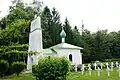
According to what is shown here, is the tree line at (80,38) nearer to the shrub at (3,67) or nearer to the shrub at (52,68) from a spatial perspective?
the shrub at (3,67)

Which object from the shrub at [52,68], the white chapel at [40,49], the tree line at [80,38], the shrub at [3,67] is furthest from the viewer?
the tree line at [80,38]

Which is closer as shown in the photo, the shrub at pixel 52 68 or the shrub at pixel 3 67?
the shrub at pixel 52 68

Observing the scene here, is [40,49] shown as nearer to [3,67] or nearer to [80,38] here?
[3,67]

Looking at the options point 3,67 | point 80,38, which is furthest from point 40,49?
point 80,38

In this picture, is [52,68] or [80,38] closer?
[52,68]

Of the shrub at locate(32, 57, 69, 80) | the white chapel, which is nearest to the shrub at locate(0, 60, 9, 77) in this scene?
the white chapel

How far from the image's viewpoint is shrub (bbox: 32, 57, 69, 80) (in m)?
15.5

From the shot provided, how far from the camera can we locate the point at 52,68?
51.0 ft

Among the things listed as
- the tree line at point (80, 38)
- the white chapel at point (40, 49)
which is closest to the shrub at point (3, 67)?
the white chapel at point (40, 49)

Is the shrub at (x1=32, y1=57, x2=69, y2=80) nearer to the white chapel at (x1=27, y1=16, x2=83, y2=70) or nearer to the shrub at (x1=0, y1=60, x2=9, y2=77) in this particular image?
the shrub at (x1=0, y1=60, x2=9, y2=77)

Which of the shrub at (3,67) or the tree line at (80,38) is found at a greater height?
the tree line at (80,38)

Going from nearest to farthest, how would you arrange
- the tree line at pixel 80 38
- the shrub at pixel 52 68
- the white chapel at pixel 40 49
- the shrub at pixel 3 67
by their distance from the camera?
the shrub at pixel 52 68 < the shrub at pixel 3 67 < the white chapel at pixel 40 49 < the tree line at pixel 80 38

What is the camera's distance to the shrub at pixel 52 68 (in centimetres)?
1555

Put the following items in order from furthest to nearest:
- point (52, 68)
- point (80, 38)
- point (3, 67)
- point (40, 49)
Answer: point (80, 38), point (40, 49), point (3, 67), point (52, 68)
